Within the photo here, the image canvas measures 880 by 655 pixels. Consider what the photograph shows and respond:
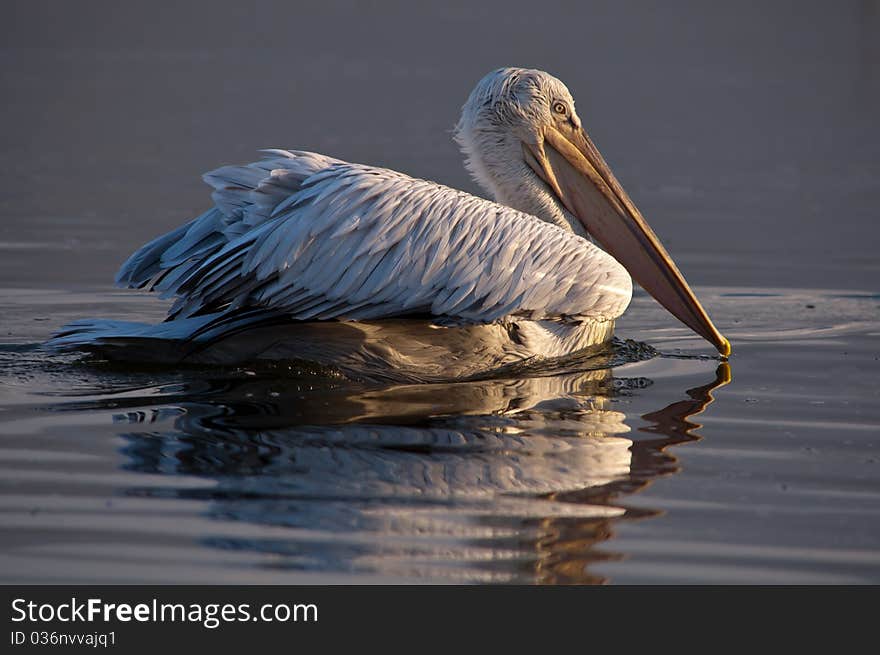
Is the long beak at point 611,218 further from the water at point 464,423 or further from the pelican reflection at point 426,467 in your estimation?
the pelican reflection at point 426,467

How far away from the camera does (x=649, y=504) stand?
4.22 m

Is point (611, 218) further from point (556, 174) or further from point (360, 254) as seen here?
point (360, 254)

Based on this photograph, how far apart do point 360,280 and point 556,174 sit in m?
1.64

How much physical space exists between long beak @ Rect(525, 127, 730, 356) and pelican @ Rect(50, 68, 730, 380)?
552 millimetres

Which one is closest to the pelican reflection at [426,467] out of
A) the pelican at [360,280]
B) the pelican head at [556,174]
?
the pelican at [360,280]

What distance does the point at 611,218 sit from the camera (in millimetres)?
6645

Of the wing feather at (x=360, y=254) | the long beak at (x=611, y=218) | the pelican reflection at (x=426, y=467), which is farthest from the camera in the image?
the long beak at (x=611, y=218)

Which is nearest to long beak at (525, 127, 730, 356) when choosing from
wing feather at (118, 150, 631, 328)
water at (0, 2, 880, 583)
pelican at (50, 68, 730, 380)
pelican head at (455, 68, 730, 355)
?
pelican head at (455, 68, 730, 355)

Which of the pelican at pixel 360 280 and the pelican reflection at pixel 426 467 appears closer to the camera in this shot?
the pelican reflection at pixel 426 467

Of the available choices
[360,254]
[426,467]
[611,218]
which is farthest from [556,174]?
[426,467]

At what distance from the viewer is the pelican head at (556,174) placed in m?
6.57

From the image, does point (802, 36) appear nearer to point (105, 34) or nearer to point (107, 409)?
point (105, 34)

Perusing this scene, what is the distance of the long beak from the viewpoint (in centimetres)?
654

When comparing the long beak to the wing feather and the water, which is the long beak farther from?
the wing feather
